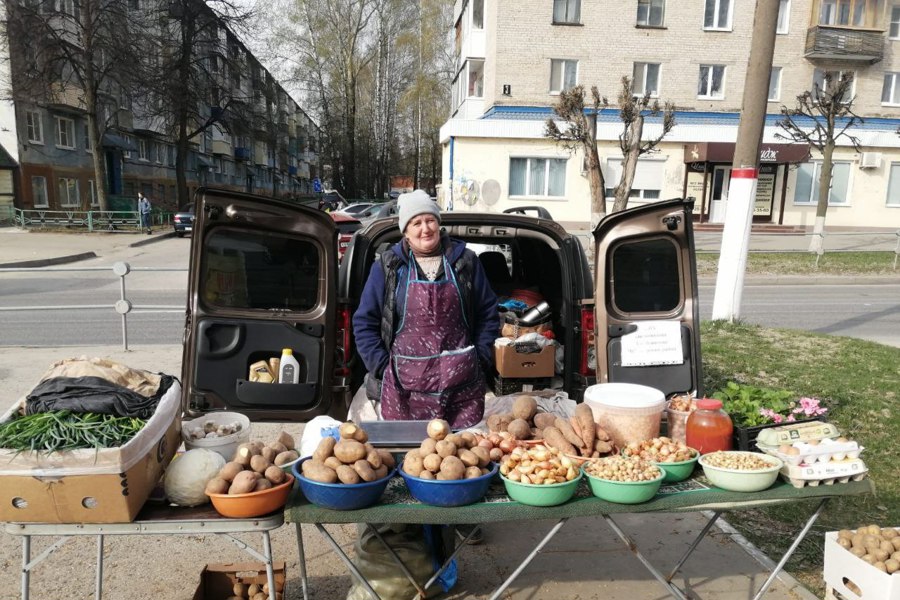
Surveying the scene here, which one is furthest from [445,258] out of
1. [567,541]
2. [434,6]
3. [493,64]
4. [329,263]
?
[434,6]

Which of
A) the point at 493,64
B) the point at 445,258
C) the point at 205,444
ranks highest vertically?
the point at 493,64

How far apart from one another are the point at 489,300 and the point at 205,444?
167 cm

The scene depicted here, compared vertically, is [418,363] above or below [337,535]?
above

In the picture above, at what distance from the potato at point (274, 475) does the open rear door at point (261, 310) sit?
5.22ft

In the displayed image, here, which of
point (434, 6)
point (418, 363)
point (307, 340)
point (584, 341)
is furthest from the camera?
point (434, 6)

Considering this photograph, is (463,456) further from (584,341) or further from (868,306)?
(868,306)

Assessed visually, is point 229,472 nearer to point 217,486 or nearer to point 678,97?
point 217,486

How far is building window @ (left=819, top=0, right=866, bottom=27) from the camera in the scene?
30422mm

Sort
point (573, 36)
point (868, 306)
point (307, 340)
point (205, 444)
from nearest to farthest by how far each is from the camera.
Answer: point (205, 444) → point (307, 340) → point (868, 306) → point (573, 36)

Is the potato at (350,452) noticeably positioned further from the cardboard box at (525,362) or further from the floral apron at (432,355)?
the cardboard box at (525,362)

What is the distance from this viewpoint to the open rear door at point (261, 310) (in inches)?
158

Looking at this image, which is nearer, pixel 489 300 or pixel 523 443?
pixel 523 443

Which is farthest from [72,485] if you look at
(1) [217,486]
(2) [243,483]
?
(2) [243,483]

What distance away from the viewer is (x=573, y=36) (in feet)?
95.3
